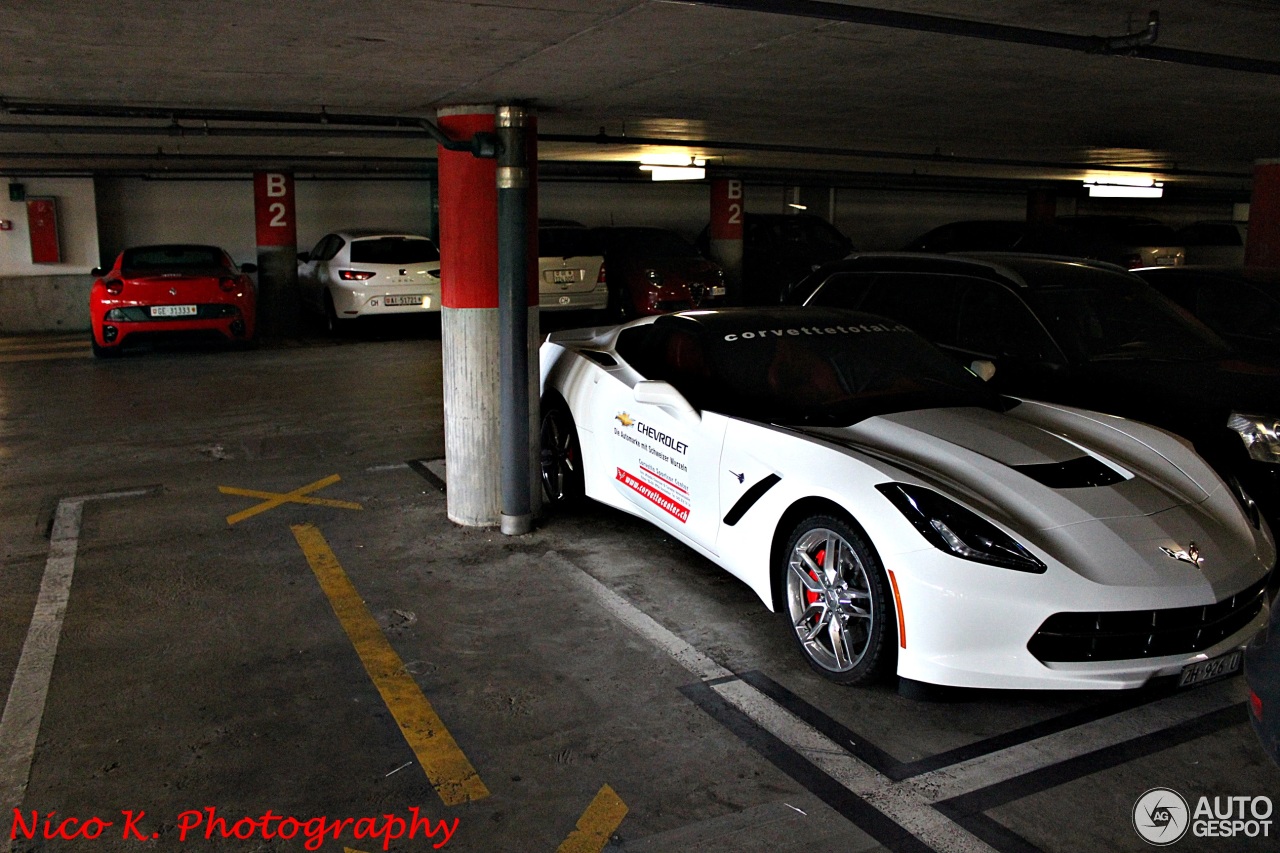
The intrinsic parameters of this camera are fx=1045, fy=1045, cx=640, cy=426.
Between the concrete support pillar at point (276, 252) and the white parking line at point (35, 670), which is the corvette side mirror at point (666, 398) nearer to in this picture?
the white parking line at point (35, 670)

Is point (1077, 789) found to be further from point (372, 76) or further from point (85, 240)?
point (85, 240)

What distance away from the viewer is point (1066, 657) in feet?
11.3

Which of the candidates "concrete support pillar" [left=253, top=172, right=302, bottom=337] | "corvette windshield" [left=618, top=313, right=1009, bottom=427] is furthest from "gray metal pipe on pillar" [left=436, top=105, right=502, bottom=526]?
"concrete support pillar" [left=253, top=172, right=302, bottom=337]

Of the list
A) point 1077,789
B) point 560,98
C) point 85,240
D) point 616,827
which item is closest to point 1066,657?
point 1077,789

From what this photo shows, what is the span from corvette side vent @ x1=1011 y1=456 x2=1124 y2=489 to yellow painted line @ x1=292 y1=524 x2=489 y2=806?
7.64 feet

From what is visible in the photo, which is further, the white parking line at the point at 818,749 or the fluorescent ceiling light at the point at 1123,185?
the fluorescent ceiling light at the point at 1123,185

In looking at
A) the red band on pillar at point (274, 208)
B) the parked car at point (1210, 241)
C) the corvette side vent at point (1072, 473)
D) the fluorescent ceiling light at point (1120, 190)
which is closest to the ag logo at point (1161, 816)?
the corvette side vent at point (1072, 473)

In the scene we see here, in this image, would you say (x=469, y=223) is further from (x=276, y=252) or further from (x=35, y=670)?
(x=276, y=252)

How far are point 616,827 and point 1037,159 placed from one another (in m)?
10.8

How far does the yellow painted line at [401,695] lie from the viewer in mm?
3326

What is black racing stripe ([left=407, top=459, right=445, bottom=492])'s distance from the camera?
6.95 m

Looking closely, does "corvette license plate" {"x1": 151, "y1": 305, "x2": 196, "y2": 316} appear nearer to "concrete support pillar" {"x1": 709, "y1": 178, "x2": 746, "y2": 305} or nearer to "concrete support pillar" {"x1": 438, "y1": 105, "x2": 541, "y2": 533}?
"concrete support pillar" {"x1": 438, "y1": 105, "x2": 541, "y2": 533}

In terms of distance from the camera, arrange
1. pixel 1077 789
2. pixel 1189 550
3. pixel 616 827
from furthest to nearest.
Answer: pixel 1189 550 < pixel 1077 789 < pixel 616 827

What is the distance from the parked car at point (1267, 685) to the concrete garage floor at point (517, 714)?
1.73 ft
